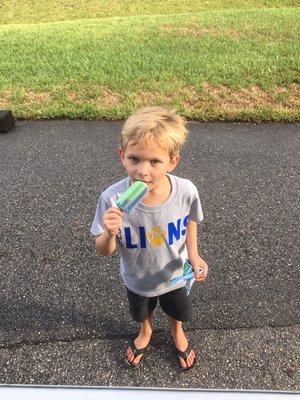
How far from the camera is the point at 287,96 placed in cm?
618

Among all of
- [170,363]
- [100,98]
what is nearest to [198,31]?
Answer: [100,98]

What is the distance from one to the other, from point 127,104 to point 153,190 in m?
4.31

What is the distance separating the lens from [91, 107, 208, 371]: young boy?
6.02 ft

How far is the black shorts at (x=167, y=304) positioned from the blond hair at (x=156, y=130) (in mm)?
894

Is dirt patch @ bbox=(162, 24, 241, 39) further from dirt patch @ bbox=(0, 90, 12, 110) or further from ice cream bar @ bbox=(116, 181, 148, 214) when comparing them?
ice cream bar @ bbox=(116, 181, 148, 214)

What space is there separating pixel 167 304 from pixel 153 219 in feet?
2.28

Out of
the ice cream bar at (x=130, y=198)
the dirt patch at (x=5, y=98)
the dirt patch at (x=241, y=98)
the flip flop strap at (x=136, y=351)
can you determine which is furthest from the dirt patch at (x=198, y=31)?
the ice cream bar at (x=130, y=198)

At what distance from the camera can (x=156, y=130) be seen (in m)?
1.83

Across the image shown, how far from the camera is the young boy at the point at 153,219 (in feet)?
6.02

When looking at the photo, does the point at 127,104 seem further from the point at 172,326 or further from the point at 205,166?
the point at 172,326

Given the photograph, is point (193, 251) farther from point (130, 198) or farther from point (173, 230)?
point (130, 198)

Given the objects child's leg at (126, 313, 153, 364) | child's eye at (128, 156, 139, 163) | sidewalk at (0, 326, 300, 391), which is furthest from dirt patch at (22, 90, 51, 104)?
child's eye at (128, 156, 139, 163)

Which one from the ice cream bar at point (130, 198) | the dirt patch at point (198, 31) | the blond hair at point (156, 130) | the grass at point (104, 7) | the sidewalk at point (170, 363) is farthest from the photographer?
the grass at point (104, 7)

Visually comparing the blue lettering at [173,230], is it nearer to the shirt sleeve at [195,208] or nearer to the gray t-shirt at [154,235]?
the gray t-shirt at [154,235]
